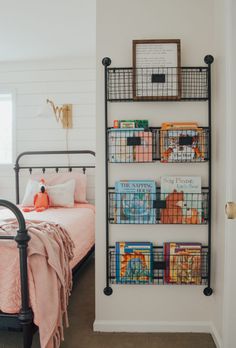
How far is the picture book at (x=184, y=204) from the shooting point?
1.98 meters

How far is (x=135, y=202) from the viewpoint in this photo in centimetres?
201

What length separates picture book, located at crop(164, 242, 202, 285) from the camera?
1.99 metres

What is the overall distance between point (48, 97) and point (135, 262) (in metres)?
2.65

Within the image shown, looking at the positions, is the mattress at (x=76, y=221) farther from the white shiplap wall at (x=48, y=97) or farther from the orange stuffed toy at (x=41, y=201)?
the white shiplap wall at (x=48, y=97)

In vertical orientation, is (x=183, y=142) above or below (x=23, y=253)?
above

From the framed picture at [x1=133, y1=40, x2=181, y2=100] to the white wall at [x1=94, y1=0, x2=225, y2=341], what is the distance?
A: 9cm

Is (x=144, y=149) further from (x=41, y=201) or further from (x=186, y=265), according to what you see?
(x=41, y=201)

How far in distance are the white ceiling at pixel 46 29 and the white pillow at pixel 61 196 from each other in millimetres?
1612

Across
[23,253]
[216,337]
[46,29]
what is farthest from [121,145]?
[46,29]

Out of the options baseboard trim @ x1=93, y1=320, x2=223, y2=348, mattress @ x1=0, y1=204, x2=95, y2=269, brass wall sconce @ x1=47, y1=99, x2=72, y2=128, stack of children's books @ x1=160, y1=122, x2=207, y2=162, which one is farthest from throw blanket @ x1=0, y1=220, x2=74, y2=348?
brass wall sconce @ x1=47, y1=99, x2=72, y2=128

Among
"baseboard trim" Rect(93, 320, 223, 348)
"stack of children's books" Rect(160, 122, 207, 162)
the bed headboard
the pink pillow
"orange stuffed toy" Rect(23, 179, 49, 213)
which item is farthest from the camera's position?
the bed headboard

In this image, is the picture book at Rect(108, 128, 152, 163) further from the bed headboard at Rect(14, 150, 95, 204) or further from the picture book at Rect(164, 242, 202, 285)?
the bed headboard at Rect(14, 150, 95, 204)

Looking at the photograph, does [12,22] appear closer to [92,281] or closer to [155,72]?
[155,72]

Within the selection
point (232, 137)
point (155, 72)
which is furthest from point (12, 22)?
point (232, 137)
